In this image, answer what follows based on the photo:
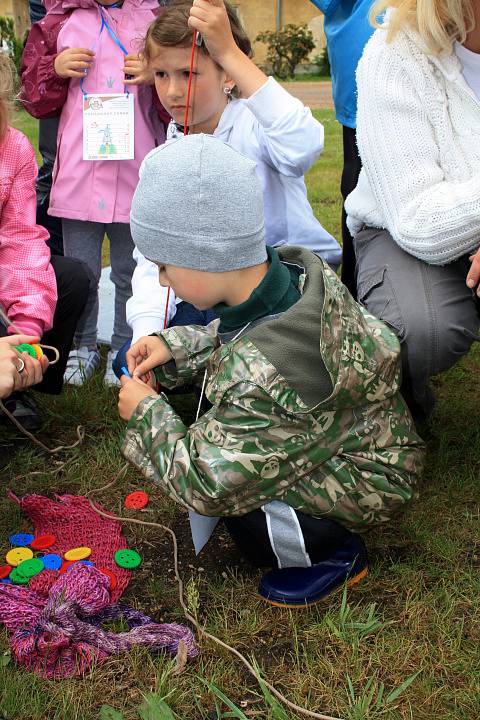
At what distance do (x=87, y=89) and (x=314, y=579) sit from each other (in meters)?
2.09

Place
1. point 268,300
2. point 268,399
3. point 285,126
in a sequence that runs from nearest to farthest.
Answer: point 268,399 < point 268,300 < point 285,126

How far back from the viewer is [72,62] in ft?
10.2

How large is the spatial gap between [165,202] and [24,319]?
98 centimetres

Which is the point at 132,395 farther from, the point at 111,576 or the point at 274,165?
the point at 274,165

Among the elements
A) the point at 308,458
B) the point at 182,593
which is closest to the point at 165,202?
the point at 308,458

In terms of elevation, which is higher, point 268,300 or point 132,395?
point 268,300

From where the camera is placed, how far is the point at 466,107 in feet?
7.60

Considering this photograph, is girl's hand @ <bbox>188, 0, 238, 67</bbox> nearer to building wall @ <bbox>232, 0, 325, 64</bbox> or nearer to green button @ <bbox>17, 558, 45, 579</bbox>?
green button @ <bbox>17, 558, 45, 579</bbox>

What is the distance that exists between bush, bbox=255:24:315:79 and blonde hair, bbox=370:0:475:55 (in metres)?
20.9

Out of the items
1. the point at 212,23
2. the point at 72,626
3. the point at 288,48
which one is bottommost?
the point at 288,48

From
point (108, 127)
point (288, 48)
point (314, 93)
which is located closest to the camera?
point (108, 127)

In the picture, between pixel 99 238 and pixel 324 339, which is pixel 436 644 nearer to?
pixel 324 339

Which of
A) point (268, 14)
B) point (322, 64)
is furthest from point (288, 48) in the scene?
point (268, 14)

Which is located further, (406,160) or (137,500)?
(137,500)
